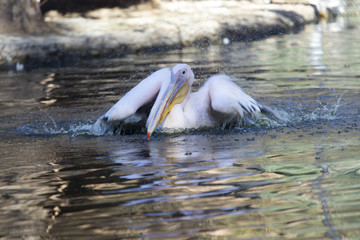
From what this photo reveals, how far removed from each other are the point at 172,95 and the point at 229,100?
1.64 feet

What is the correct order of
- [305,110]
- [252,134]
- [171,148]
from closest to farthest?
[171,148]
[252,134]
[305,110]

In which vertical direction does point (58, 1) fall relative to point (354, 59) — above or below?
above

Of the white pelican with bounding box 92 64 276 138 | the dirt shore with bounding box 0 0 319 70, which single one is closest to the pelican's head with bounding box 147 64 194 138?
the white pelican with bounding box 92 64 276 138

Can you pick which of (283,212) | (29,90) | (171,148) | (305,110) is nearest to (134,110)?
(171,148)

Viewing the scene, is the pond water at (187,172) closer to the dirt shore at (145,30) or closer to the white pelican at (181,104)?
the white pelican at (181,104)

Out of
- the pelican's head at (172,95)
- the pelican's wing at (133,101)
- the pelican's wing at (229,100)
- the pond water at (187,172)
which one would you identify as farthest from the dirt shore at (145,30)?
the pelican's wing at (229,100)

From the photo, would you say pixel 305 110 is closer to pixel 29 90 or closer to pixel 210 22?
pixel 29 90

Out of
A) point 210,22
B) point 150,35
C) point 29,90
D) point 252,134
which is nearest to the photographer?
point 252,134

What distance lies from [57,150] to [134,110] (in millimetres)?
772

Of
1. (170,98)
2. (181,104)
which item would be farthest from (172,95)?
A: (181,104)

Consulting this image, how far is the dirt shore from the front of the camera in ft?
40.6

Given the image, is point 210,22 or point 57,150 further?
point 210,22

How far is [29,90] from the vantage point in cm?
884

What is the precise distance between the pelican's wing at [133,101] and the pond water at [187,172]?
178 mm
